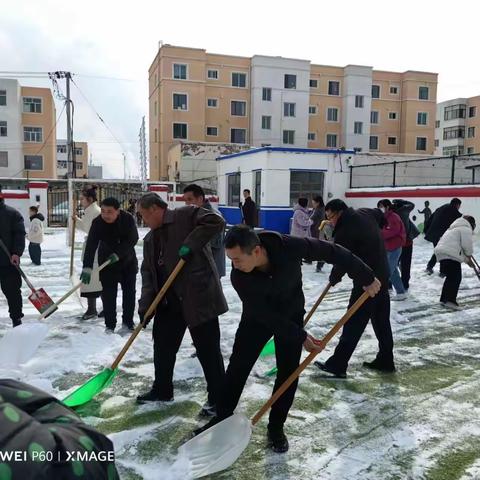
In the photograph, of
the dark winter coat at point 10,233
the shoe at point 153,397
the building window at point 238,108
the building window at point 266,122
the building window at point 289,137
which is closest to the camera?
the shoe at point 153,397

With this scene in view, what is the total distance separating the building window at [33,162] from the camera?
45531 millimetres

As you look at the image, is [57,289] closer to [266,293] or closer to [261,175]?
[266,293]

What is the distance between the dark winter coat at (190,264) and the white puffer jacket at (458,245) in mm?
4379

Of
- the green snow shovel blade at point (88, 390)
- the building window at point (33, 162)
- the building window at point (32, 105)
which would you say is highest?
the building window at point (32, 105)

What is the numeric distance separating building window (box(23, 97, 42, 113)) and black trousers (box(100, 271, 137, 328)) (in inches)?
1820

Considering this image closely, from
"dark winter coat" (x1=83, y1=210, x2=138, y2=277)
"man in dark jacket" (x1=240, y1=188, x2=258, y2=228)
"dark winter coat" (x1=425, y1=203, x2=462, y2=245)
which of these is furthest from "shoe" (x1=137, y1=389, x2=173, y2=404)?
"man in dark jacket" (x1=240, y1=188, x2=258, y2=228)

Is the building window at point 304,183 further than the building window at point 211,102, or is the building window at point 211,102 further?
the building window at point 211,102

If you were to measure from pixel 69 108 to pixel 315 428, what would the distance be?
27302mm

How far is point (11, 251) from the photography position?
212 inches

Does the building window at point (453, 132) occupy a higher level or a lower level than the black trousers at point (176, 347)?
higher

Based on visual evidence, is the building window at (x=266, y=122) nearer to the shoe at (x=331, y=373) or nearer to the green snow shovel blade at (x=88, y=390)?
the shoe at (x=331, y=373)

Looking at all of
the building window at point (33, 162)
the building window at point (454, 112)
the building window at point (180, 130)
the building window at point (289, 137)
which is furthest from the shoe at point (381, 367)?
the building window at point (454, 112)


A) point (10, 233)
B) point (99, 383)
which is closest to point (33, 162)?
point (10, 233)

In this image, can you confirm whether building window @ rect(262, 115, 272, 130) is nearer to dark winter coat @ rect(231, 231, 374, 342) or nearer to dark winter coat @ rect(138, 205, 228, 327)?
dark winter coat @ rect(138, 205, 228, 327)
